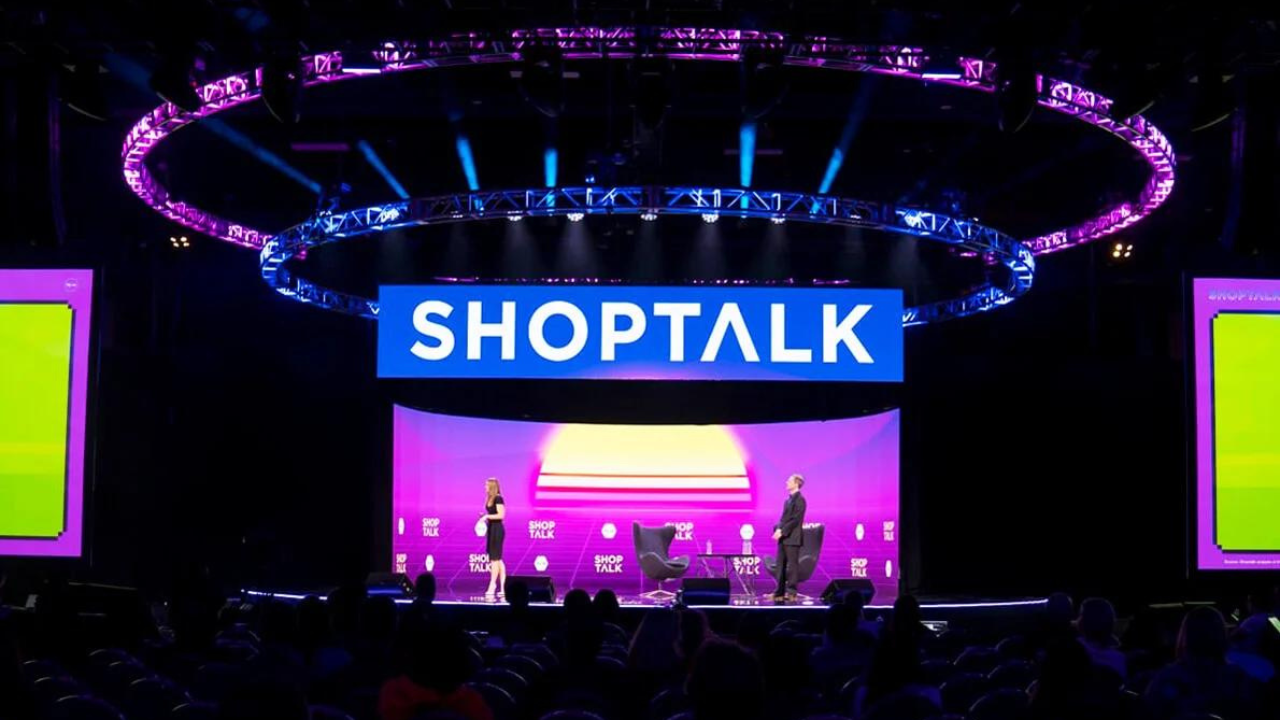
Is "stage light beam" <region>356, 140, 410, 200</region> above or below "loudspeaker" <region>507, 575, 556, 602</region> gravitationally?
above

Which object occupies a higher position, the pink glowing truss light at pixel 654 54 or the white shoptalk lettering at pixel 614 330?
the pink glowing truss light at pixel 654 54

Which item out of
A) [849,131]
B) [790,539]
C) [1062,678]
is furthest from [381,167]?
[1062,678]

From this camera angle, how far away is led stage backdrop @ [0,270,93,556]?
997cm

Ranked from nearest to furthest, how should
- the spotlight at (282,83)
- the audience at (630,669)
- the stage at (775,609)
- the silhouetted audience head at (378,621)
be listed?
the audience at (630,669) < the silhouetted audience head at (378,621) < the spotlight at (282,83) < the stage at (775,609)

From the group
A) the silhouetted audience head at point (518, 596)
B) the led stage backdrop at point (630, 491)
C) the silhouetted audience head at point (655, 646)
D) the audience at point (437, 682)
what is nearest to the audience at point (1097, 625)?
the silhouetted audience head at point (655, 646)

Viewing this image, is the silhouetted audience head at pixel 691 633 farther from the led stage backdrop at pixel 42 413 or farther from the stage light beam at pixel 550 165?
the stage light beam at pixel 550 165

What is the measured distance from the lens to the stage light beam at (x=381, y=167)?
1636 cm

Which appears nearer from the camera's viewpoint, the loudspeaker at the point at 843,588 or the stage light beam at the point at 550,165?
the loudspeaker at the point at 843,588

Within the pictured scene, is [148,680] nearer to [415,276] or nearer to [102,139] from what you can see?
[102,139]

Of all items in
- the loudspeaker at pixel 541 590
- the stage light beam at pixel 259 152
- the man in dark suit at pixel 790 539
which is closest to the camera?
the loudspeaker at pixel 541 590

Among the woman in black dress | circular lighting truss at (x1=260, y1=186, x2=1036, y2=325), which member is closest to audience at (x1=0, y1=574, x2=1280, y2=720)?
circular lighting truss at (x1=260, y1=186, x2=1036, y2=325)

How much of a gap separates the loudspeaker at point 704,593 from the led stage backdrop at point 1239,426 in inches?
195

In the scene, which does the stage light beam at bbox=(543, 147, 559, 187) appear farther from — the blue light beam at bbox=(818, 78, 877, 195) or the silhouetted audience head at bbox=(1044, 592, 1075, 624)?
the silhouetted audience head at bbox=(1044, 592, 1075, 624)

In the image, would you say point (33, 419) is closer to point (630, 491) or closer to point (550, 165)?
point (550, 165)
